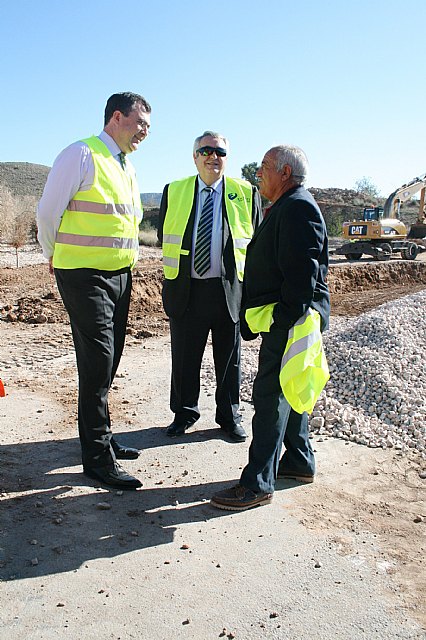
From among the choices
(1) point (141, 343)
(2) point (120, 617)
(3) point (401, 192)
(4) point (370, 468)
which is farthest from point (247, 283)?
(3) point (401, 192)

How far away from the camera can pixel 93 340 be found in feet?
13.4

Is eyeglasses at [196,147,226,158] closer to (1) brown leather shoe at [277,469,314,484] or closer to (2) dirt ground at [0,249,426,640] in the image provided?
(2) dirt ground at [0,249,426,640]

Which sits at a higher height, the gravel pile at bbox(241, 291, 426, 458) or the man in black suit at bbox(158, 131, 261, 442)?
the man in black suit at bbox(158, 131, 261, 442)

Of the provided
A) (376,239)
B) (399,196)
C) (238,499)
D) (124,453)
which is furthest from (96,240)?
(399,196)

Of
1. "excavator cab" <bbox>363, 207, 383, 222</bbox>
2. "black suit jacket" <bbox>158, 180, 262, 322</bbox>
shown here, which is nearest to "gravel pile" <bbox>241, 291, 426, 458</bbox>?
"black suit jacket" <bbox>158, 180, 262, 322</bbox>

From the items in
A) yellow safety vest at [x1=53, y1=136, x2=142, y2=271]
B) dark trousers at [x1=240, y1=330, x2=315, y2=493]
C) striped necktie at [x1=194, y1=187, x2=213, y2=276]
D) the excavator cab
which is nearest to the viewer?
dark trousers at [x1=240, y1=330, x2=315, y2=493]

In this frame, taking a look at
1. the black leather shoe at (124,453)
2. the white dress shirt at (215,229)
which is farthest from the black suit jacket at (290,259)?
the black leather shoe at (124,453)

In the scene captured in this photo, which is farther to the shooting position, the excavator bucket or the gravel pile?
the excavator bucket

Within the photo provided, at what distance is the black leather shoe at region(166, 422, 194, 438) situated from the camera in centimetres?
523

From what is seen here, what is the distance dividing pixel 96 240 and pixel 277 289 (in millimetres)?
1148

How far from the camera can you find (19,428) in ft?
17.3

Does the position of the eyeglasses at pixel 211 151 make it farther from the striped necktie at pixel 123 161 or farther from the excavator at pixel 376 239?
the excavator at pixel 376 239

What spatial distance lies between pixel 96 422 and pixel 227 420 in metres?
1.36

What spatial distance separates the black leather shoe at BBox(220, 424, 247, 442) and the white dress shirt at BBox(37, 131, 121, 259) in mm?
2170
